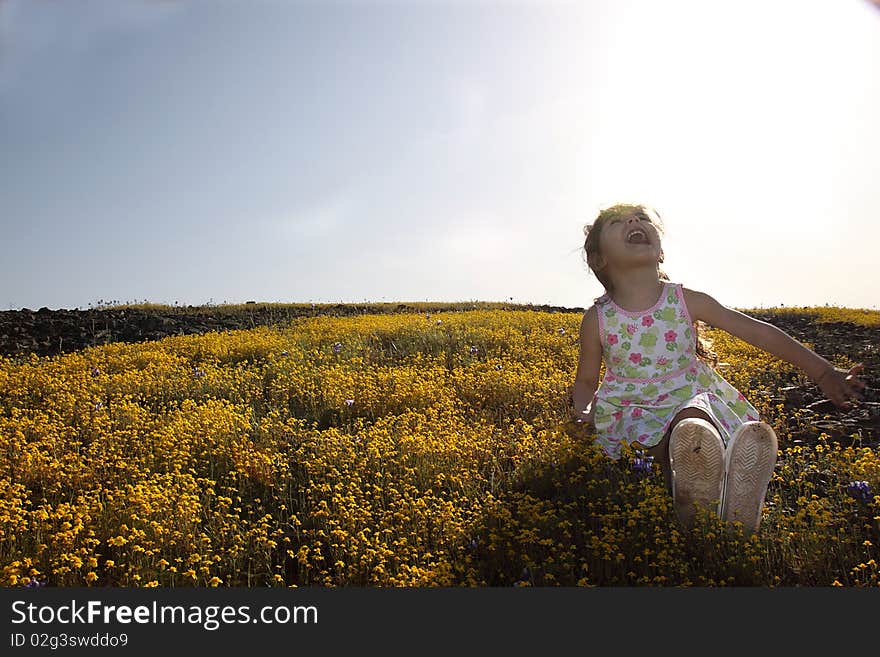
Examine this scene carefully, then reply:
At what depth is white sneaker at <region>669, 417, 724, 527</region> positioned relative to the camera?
12.2 ft

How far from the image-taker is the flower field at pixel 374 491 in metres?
3.49

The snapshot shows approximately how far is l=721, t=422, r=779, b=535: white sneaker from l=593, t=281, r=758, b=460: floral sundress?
832 millimetres

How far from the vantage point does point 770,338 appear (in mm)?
4273

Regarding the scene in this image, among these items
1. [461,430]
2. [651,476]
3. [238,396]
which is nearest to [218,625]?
[651,476]

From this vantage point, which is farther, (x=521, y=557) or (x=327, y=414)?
(x=327, y=414)

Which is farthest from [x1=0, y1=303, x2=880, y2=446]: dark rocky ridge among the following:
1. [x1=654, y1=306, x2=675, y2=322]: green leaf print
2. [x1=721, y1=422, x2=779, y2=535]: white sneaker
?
[x1=721, y1=422, x2=779, y2=535]: white sneaker

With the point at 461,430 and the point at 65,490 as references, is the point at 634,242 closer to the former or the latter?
the point at 461,430

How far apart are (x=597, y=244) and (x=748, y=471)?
1.94 metres

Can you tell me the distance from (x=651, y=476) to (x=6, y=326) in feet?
40.4

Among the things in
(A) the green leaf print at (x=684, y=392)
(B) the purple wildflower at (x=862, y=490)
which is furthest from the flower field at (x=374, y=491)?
(A) the green leaf print at (x=684, y=392)

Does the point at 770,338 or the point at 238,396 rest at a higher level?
the point at 770,338

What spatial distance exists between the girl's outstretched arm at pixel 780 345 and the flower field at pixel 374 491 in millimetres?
623

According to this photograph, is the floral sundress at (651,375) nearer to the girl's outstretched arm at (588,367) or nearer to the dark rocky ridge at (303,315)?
the girl's outstretched arm at (588,367)

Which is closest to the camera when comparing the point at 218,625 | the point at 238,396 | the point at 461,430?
the point at 218,625
